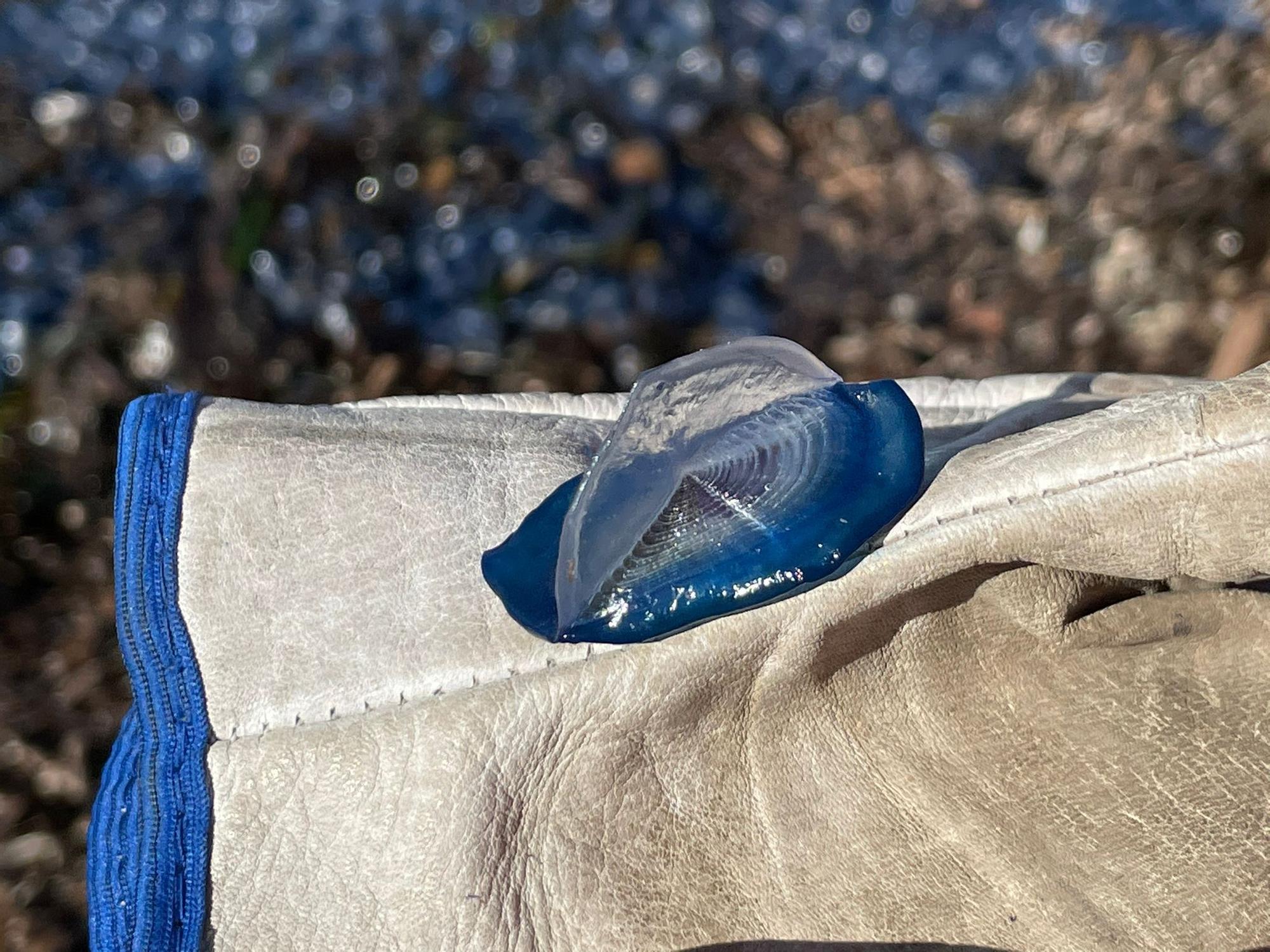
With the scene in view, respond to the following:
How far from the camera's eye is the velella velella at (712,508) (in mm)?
835

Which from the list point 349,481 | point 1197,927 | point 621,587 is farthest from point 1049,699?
point 349,481

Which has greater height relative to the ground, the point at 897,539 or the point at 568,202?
the point at 897,539

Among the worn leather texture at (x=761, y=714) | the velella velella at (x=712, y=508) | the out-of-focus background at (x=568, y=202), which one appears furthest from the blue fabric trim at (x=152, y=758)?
the out-of-focus background at (x=568, y=202)

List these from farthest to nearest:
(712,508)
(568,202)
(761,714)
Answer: (568,202), (761,714), (712,508)

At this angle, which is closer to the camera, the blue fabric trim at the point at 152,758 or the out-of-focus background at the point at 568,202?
the blue fabric trim at the point at 152,758

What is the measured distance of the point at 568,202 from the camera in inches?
85.4

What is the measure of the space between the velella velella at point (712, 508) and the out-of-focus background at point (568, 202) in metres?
1.07

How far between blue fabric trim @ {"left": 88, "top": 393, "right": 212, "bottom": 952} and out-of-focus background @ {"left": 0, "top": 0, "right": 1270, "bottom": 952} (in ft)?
3.39

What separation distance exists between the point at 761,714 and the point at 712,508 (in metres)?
0.23

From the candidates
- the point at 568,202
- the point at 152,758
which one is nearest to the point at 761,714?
the point at 152,758

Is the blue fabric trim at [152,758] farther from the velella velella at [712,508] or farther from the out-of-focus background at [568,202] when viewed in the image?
the out-of-focus background at [568,202]

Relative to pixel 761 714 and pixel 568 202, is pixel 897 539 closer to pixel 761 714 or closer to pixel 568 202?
pixel 761 714

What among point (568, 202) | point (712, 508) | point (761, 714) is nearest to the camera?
point (712, 508)

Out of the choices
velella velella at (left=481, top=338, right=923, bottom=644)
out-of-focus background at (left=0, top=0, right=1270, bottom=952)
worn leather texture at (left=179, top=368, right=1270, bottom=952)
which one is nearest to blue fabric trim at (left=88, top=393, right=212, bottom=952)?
worn leather texture at (left=179, top=368, right=1270, bottom=952)
